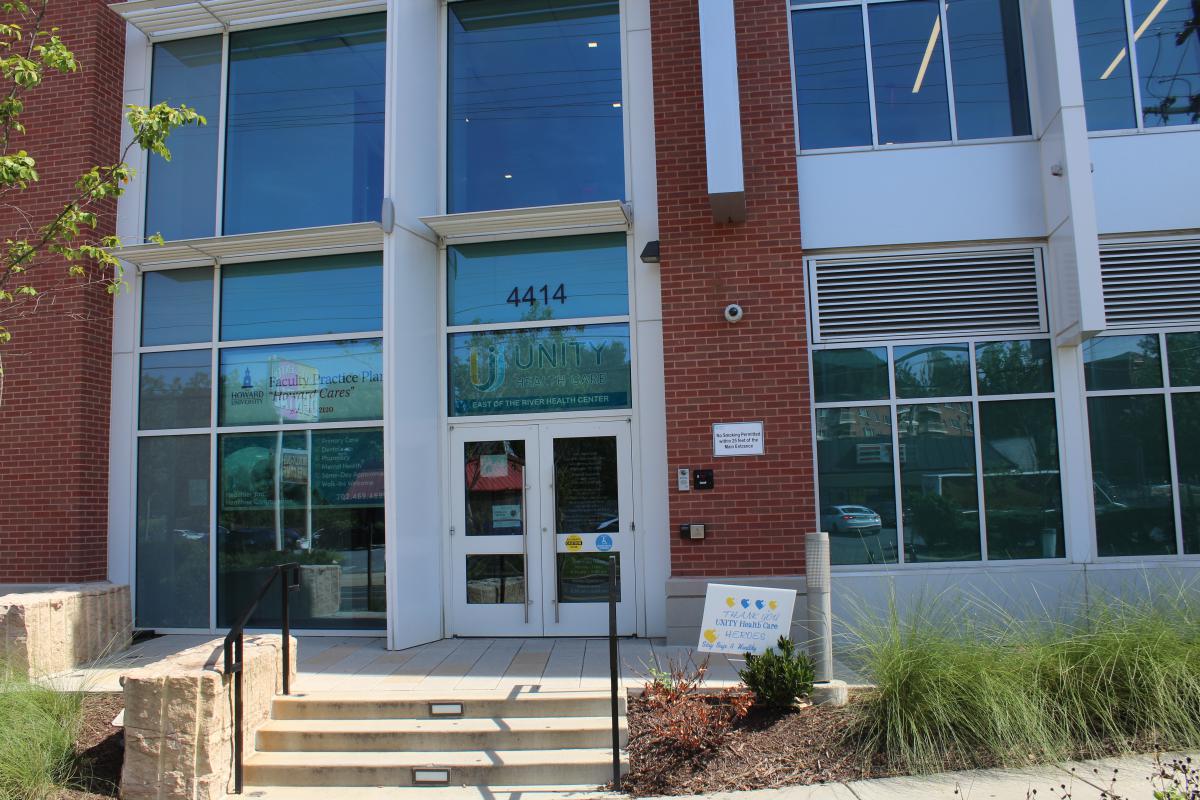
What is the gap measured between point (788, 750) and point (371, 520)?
5187mm

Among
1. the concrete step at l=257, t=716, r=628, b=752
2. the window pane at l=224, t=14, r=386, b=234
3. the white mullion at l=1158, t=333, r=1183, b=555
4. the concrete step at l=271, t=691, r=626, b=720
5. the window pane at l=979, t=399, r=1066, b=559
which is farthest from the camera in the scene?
the window pane at l=224, t=14, r=386, b=234

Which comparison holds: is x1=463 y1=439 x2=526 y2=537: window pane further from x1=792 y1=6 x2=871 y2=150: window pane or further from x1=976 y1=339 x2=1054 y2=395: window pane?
x1=976 y1=339 x2=1054 y2=395: window pane

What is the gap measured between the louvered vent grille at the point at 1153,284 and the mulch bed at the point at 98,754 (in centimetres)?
941

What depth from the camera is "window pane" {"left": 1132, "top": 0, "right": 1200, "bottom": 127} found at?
8.80 metres

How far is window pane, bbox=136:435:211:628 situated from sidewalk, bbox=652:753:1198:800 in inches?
261

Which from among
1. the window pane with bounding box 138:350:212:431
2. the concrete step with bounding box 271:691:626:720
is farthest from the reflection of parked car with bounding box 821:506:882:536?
the window pane with bounding box 138:350:212:431

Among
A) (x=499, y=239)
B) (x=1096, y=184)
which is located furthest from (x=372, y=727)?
(x=1096, y=184)

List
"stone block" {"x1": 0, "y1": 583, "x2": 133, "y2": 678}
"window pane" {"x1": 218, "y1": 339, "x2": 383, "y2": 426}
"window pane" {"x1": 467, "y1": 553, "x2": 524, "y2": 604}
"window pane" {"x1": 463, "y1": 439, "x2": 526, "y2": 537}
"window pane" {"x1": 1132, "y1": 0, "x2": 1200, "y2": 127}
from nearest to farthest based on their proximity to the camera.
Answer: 1. "stone block" {"x1": 0, "y1": 583, "x2": 133, "y2": 678}
2. "window pane" {"x1": 1132, "y1": 0, "x2": 1200, "y2": 127}
3. "window pane" {"x1": 467, "y1": 553, "x2": 524, "y2": 604}
4. "window pane" {"x1": 463, "y1": 439, "x2": 526, "y2": 537}
5. "window pane" {"x1": 218, "y1": 339, "x2": 383, "y2": 426}

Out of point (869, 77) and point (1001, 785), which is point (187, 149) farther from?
point (1001, 785)

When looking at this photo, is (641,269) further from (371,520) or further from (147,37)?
(147,37)

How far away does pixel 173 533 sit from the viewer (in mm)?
9812

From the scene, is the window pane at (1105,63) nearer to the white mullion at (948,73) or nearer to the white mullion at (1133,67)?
the white mullion at (1133,67)

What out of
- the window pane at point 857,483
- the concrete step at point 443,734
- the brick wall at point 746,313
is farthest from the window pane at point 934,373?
the concrete step at point 443,734

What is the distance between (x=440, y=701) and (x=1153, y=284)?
7.73 metres
